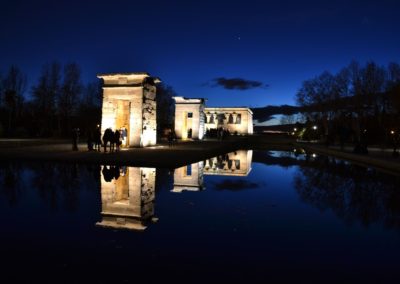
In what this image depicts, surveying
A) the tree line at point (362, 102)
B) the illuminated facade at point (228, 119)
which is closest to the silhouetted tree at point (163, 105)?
the illuminated facade at point (228, 119)

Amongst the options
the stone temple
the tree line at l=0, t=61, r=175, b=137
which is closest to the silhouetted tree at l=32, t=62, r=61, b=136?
the tree line at l=0, t=61, r=175, b=137

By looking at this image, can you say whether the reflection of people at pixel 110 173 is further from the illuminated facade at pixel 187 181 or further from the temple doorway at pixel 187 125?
the temple doorway at pixel 187 125

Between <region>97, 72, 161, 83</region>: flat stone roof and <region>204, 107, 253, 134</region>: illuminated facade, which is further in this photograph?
<region>204, 107, 253, 134</region>: illuminated facade

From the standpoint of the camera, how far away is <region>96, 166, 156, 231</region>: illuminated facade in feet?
20.5

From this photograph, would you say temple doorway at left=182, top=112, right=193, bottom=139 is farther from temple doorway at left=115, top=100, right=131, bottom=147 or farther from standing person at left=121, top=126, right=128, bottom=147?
standing person at left=121, top=126, right=128, bottom=147

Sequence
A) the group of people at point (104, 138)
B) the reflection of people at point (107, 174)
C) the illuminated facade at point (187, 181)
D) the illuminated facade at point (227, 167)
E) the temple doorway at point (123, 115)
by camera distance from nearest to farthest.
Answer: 1. the illuminated facade at point (187, 181)
2. the reflection of people at point (107, 174)
3. the illuminated facade at point (227, 167)
4. the group of people at point (104, 138)
5. the temple doorway at point (123, 115)

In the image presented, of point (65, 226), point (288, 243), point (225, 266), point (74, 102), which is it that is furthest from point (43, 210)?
point (74, 102)

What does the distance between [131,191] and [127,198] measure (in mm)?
809

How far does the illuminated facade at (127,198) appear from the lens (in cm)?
625

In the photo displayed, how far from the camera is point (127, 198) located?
818cm

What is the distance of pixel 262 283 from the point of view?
3895 mm

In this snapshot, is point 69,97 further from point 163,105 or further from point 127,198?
point 127,198

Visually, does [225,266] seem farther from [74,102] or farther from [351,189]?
[74,102]

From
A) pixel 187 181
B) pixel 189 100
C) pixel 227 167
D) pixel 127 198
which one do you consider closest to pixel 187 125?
pixel 189 100
